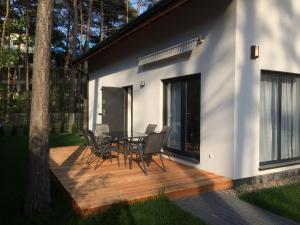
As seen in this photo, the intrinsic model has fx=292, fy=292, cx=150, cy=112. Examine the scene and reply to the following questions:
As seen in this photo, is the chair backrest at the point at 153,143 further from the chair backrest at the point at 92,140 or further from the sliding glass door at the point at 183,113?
the chair backrest at the point at 92,140

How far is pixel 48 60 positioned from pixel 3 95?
10.7 meters

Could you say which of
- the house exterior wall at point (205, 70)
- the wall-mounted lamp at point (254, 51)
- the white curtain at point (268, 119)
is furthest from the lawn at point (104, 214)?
the wall-mounted lamp at point (254, 51)

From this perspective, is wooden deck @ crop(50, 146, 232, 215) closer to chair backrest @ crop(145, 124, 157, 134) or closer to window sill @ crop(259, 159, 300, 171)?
window sill @ crop(259, 159, 300, 171)

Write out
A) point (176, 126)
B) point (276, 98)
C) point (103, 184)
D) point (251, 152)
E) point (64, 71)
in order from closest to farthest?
point (103, 184) < point (251, 152) < point (276, 98) < point (176, 126) < point (64, 71)

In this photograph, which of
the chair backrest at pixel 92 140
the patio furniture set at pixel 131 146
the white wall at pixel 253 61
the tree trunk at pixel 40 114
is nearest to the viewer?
the tree trunk at pixel 40 114

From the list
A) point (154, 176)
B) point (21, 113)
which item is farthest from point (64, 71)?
point (154, 176)

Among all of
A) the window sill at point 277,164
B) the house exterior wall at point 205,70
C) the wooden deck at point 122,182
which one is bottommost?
the wooden deck at point 122,182

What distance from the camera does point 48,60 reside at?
3.63 meters

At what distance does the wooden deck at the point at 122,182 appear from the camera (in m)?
3.99

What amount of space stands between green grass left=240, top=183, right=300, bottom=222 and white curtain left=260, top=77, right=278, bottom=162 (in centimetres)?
84

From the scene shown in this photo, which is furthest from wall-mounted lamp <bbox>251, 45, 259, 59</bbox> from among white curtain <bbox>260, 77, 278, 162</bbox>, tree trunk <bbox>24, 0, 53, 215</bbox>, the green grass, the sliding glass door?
tree trunk <bbox>24, 0, 53, 215</bbox>

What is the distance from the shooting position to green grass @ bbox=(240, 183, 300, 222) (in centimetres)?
378

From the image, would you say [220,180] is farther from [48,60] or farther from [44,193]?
[48,60]

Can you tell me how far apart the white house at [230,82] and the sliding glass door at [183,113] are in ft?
0.07
